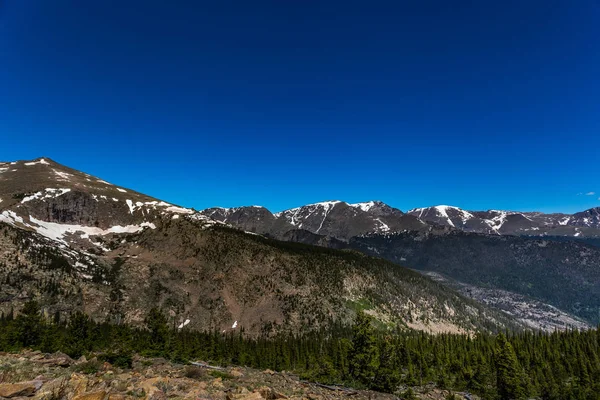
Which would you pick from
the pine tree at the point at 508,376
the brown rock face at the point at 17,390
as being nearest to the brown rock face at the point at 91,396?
the brown rock face at the point at 17,390

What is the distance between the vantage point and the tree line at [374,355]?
67625 mm

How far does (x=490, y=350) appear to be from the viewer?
14900cm

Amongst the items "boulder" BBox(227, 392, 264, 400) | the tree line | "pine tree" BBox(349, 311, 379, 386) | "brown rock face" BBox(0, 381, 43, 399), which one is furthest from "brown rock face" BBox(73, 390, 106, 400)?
"pine tree" BBox(349, 311, 379, 386)

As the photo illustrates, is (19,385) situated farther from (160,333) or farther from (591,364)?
(591,364)

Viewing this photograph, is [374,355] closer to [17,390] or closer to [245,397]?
[245,397]

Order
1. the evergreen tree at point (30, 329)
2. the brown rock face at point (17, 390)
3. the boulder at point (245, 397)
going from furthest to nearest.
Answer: the evergreen tree at point (30, 329) → the boulder at point (245, 397) → the brown rock face at point (17, 390)

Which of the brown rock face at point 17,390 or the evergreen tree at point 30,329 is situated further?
the evergreen tree at point 30,329

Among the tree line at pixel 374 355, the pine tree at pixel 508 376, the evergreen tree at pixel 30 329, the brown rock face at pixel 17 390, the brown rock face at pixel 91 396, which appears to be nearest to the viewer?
the brown rock face at pixel 91 396

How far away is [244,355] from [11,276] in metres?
167

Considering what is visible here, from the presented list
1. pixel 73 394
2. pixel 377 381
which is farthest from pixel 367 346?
pixel 73 394

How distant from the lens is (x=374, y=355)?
6625cm

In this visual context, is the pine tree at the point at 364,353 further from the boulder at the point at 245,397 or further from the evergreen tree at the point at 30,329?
the evergreen tree at the point at 30,329

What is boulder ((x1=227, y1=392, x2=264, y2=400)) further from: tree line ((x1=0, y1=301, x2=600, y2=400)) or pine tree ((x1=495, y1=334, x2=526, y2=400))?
pine tree ((x1=495, y1=334, x2=526, y2=400))

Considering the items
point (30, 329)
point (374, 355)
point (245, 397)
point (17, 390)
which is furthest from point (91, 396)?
point (30, 329)
